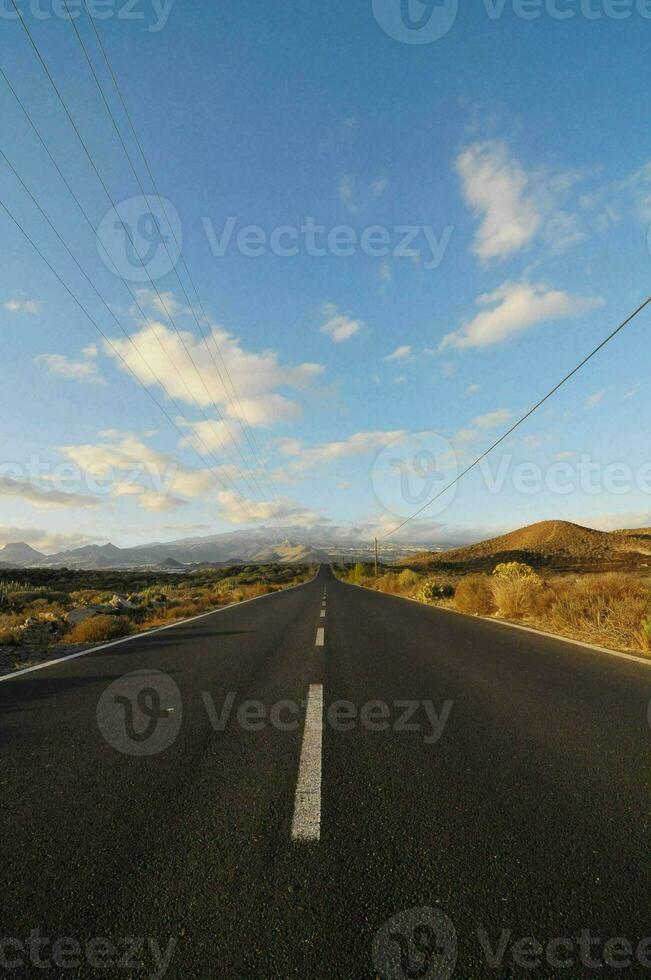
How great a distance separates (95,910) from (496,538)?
10146cm

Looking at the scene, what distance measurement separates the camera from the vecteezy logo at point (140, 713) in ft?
12.6

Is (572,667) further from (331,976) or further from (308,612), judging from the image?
(308,612)

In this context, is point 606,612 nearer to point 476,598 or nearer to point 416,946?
point 476,598

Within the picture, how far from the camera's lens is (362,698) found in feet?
16.4

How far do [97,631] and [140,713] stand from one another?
20.4 ft

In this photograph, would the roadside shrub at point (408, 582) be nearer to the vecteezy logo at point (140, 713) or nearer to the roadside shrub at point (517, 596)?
the roadside shrub at point (517, 596)

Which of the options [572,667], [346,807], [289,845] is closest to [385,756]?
[346,807]

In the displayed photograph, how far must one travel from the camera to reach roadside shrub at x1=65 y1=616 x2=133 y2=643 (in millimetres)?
9781

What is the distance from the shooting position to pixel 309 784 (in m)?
3.00
